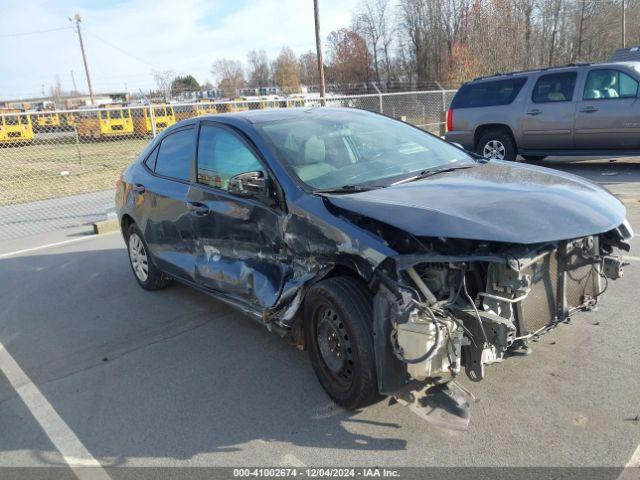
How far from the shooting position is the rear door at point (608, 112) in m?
9.50

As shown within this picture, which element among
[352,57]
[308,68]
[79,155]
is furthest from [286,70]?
[79,155]

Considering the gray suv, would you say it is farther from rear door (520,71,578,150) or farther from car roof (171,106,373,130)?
car roof (171,106,373,130)

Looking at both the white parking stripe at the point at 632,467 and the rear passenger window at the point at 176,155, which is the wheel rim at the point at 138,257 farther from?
the white parking stripe at the point at 632,467

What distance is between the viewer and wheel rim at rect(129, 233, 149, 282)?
5641 mm

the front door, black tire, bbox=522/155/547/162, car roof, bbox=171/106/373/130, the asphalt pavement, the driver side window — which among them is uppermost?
car roof, bbox=171/106/373/130

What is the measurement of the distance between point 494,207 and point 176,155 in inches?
122

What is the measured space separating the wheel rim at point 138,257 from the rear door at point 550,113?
26.5 feet

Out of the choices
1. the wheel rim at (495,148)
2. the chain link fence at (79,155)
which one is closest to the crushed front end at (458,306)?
the chain link fence at (79,155)

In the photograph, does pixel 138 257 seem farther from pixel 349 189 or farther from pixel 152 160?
pixel 349 189

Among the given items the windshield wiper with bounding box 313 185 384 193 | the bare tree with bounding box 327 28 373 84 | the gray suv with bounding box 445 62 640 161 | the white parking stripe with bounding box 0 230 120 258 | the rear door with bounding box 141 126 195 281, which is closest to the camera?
the windshield wiper with bounding box 313 185 384 193

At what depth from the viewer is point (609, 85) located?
984 cm

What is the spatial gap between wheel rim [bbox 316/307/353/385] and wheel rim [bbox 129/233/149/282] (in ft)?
9.44

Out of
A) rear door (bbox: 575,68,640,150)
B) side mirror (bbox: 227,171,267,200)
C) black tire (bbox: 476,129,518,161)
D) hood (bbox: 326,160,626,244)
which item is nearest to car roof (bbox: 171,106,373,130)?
side mirror (bbox: 227,171,267,200)

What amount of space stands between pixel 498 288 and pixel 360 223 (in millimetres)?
816
